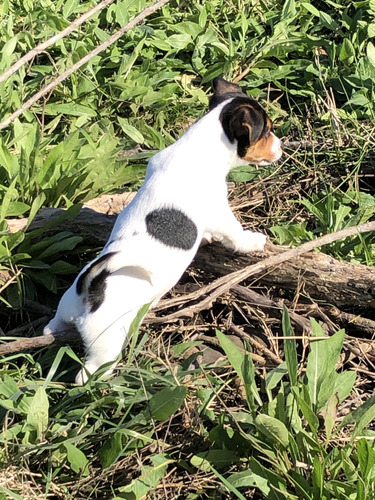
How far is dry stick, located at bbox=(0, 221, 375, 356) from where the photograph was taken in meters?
3.50

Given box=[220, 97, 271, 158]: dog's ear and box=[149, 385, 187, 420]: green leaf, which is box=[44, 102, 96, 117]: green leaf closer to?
box=[220, 97, 271, 158]: dog's ear

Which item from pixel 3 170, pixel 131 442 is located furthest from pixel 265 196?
pixel 131 442

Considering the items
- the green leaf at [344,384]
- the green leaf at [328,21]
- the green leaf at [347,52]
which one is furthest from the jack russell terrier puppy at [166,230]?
the green leaf at [328,21]

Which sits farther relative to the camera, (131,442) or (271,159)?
(271,159)

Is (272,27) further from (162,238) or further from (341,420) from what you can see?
(341,420)

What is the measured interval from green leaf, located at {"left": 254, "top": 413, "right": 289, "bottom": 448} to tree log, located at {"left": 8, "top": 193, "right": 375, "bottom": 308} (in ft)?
3.73

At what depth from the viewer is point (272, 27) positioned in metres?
5.91

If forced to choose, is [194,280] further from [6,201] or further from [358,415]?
[358,415]

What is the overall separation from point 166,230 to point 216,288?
50 centimetres

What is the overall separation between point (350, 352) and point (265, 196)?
56.5 inches

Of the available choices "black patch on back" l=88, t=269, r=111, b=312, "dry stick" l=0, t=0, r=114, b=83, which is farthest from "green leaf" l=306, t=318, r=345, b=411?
"dry stick" l=0, t=0, r=114, b=83

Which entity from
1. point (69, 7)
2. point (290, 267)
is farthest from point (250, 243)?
point (69, 7)

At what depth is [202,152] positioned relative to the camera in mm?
3617

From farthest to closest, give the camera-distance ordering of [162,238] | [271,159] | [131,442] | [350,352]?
[271,159], [350,352], [162,238], [131,442]
